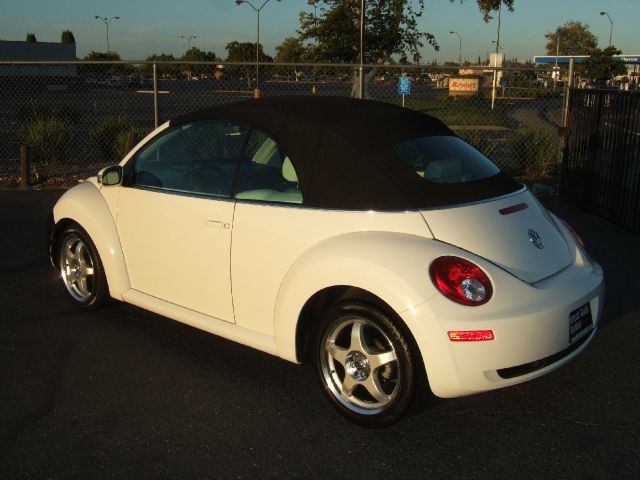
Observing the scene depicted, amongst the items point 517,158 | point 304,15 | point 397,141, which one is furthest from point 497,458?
point 304,15

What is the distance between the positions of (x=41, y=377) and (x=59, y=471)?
1141 millimetres

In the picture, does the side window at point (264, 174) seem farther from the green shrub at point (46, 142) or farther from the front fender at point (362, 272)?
the green shrub at point (46, 142)

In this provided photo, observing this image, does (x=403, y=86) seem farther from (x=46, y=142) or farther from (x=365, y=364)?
(x=365, y=364)

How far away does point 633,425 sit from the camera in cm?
360

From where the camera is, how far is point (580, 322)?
3549mm

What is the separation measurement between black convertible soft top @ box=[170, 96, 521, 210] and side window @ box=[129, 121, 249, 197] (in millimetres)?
177

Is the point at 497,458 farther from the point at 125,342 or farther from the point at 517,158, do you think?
the point at 517,158

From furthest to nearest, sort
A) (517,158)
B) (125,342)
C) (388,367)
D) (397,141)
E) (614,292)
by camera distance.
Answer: (517,158) < (614,292) < (125,342) < (397,141) < (388,367)

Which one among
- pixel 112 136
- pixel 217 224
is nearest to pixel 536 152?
pixel 112 136

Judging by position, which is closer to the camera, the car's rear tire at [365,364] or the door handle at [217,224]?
the car's rear tire at [365,364]

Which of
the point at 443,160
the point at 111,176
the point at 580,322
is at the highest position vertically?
the point at 443,160

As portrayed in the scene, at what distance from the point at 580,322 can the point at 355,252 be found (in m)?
1.22

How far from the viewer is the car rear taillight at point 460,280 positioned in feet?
10.6

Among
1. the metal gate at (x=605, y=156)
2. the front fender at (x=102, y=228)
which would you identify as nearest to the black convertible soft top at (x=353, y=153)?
the front fender at (x=102, y=228)
